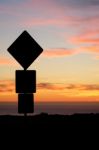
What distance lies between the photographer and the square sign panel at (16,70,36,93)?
11672 mm

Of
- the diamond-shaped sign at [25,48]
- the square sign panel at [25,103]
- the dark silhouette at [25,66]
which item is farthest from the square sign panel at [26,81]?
the diamond-shaped sign at [25,48]

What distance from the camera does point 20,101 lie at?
38.7ft

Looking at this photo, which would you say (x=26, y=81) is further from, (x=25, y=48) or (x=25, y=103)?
(x=25, y=48)

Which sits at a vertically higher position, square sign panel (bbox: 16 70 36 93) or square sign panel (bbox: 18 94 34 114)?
square sign panel (bbox: 16 70 36 93)

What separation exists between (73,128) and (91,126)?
0.82 meters

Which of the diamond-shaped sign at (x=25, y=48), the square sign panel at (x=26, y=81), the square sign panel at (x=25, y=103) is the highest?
the diamond-shaped sign at (x=25, y=48)

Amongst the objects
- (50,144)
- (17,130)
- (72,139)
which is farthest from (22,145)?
(17,130)

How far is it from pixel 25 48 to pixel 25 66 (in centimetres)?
38

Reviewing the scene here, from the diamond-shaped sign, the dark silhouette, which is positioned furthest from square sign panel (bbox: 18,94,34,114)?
the diamond-shaped sign

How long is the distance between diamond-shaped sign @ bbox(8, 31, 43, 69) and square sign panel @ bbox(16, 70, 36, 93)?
32cm

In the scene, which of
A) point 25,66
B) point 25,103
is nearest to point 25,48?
point 25,66

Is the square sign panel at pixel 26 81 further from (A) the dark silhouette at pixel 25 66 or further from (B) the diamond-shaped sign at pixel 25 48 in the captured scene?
(B) the diamond-shaped sign at pixel 25 48

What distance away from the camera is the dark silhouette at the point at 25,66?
11508mm

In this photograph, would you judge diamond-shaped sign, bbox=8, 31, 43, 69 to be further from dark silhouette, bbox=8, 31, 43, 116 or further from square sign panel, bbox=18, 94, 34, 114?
square sign panel, bbox=18, 94, 34, 114
